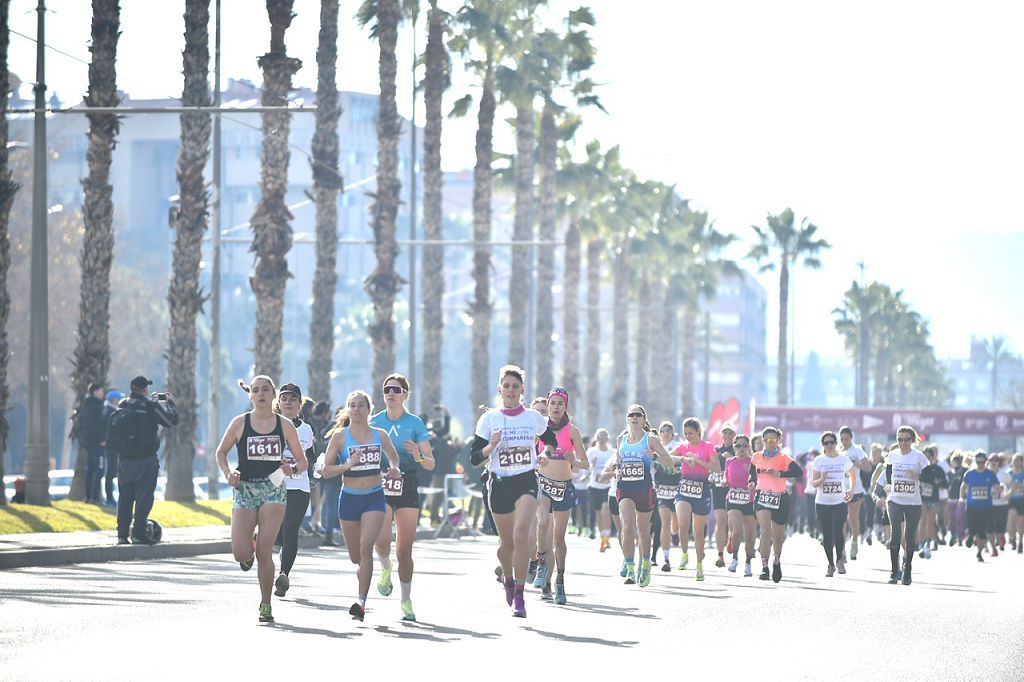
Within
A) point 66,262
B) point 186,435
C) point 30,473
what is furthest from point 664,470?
point 66,262

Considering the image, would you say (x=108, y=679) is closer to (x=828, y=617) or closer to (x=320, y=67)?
(x=828, y=617)

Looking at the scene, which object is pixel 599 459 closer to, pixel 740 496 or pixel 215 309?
pixel 740 496

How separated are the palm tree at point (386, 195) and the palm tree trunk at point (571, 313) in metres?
17.7

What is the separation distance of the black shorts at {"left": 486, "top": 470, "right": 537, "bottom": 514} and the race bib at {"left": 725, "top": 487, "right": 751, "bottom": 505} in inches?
333

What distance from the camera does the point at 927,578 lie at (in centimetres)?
2462

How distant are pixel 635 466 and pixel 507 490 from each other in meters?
4.63

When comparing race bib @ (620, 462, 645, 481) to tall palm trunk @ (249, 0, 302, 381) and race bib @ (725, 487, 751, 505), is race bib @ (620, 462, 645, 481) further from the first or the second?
tall palm trunk @ (249, 0, 302, 381)

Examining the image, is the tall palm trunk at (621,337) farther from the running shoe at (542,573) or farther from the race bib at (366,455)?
the race bib at (366,455)

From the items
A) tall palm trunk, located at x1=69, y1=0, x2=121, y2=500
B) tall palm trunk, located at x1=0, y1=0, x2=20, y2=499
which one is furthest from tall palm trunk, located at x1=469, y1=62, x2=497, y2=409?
Result: tall palm trunk, located at x1=0, y1=0, x2=20, y2=499

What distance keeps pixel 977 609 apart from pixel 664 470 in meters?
6.48

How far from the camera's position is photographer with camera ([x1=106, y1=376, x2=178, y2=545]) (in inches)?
874

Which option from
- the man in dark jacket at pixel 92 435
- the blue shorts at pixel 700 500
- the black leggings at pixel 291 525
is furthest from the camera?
the man in dark jacket at pixel 92 435

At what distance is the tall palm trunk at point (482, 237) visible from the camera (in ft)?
177

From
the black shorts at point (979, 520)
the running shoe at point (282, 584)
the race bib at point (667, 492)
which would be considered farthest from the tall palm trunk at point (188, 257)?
the running shoe at point (282, 584)
